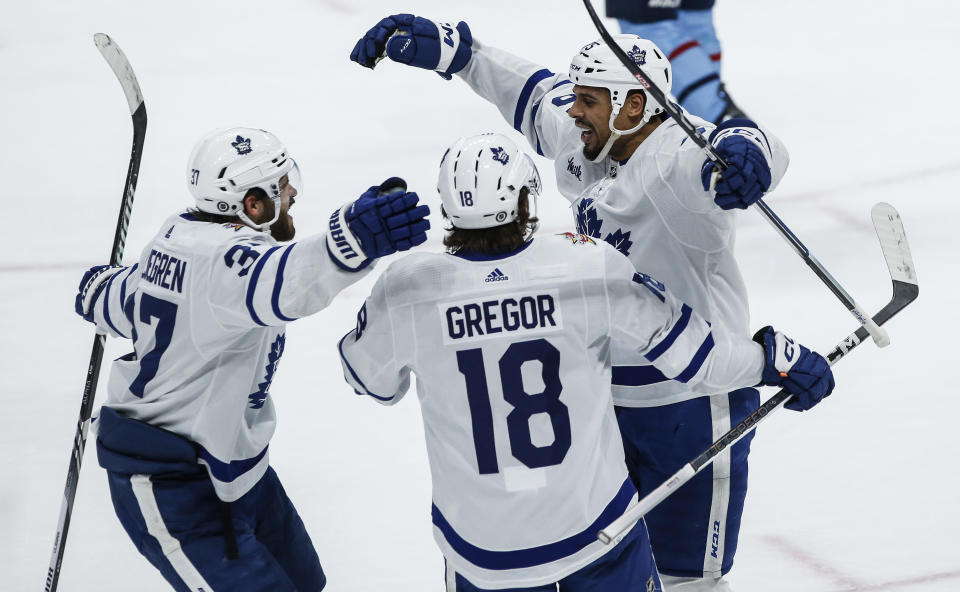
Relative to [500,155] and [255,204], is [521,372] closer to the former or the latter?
[500,155]

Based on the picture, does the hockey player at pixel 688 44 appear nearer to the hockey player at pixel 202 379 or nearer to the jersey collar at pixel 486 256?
the hockey player at pixel 202 379

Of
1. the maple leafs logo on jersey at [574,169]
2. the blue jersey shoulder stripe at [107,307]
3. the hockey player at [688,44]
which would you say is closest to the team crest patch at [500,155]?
the maple leafs logo on jersey at [574,169]

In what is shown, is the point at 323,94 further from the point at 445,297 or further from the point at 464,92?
the point at 445,297

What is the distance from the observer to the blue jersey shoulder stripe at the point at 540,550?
2574 millimetres

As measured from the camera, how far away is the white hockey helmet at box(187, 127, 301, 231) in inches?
113

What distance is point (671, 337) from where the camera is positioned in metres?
2.62

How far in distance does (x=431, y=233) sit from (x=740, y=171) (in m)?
3.63

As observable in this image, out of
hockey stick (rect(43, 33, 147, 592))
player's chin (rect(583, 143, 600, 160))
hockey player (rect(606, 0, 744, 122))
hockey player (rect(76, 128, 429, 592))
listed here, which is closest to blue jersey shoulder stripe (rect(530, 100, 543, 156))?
player's chin (rect(583, 143, 600, 160))

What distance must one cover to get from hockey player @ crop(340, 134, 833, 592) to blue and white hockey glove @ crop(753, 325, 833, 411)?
17 centimetres

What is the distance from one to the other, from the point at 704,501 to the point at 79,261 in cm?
370

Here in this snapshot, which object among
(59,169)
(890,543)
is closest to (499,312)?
(890,543)

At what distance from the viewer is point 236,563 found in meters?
2.92

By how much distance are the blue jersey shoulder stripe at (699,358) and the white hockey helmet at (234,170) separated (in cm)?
97

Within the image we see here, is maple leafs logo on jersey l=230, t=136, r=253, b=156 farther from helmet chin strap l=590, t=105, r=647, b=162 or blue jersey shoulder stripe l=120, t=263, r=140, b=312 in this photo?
helmet chin strap l=590, t=105, r=647, b=162
